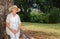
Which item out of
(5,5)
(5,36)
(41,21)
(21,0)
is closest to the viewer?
(5,36)

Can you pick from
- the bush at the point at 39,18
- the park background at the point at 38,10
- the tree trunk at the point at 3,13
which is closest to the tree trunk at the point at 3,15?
the tree trunk at the point at 3,13

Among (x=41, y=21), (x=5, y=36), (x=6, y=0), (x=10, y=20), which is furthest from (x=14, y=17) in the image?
(x=41, y=21)

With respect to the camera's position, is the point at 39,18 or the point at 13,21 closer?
the point at 13,21

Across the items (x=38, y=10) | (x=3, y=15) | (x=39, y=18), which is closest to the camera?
(x=3, y=15)

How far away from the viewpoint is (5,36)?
789 cm

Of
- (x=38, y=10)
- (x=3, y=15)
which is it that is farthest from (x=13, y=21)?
(x=38, y=10)

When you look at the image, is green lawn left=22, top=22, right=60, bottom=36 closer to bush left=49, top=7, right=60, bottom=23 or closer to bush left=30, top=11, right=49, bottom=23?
bush left=49, top=7, right=60, bottom=23

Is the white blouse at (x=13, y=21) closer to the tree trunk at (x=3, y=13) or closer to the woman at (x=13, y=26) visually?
the woman at (x=13, y=26)

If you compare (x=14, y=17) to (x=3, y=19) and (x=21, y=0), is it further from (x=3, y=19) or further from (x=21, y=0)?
(x=21, y=0)

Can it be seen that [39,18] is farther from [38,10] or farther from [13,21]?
[13,21]

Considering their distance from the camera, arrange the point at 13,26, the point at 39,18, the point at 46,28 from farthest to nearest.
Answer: the point at 39,18, the point at 46,28, the point at 13,26

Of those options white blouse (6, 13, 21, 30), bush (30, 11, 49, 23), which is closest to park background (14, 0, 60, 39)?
bush (30, 11, 49, 23)

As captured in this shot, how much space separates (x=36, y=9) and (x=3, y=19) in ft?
62.3

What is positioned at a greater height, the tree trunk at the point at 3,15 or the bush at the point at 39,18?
the tree trunk at the point at 3,15
